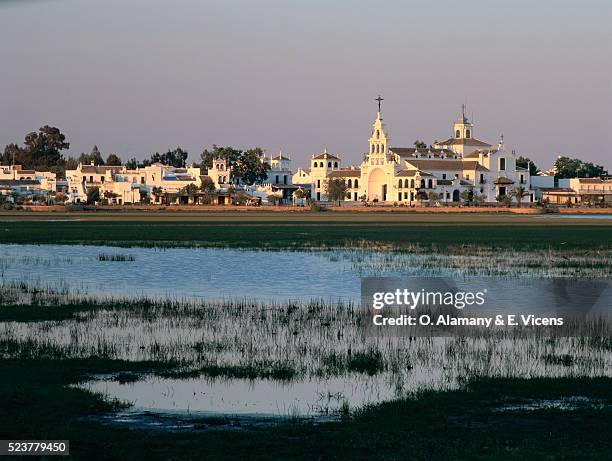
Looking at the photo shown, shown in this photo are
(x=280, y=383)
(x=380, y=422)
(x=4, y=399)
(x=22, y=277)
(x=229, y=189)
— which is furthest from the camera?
(x=229, y=189)

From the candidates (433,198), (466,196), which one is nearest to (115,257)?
(433,198)

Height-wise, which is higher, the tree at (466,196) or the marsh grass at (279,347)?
the tree at (466,196)

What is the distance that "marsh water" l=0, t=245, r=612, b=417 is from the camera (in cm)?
1747

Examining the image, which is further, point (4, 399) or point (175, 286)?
point (175, 286)

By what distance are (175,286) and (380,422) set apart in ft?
69.3

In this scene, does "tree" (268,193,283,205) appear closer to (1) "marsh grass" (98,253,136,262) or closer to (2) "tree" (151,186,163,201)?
(2) "tree" (151,186,163,201)

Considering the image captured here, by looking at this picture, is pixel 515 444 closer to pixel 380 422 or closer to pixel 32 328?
pixel 380 422

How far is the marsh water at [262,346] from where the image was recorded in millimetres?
17469

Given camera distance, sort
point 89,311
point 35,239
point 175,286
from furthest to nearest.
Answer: point 35,239 → point 175,286 → point 89,311

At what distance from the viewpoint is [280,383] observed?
18297mm

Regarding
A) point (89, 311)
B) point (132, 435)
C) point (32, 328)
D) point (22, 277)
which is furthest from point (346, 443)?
point (22, 277)

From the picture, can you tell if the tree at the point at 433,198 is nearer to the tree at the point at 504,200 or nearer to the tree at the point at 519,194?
the tree at the point at 504,200

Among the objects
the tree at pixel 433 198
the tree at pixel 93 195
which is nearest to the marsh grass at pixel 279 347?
the tree at pixel 433 198

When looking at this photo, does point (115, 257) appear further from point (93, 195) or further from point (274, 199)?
point (93, 195)
